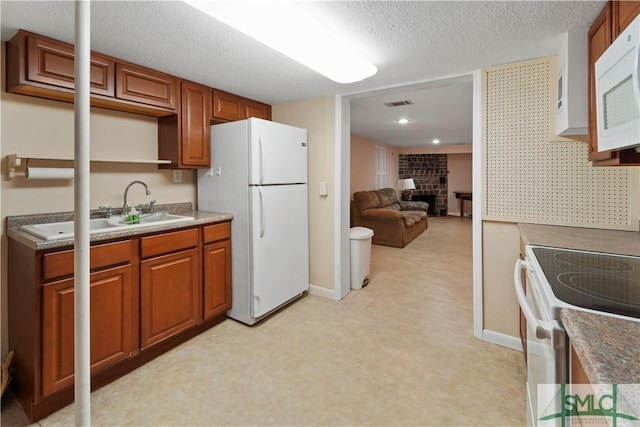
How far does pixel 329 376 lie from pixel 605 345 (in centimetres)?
154

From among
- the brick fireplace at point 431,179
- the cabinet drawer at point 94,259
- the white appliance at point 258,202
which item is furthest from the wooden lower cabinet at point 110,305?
the brick fireplace at point 431,179

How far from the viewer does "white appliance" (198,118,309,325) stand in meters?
2.49

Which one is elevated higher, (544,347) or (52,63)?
(52,63)

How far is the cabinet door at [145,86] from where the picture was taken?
209cm

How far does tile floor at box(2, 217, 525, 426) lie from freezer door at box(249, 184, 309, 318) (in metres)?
0.23

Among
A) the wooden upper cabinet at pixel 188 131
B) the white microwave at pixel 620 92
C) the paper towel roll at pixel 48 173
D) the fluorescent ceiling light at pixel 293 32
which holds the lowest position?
the paper towel roll at pixel 48 173

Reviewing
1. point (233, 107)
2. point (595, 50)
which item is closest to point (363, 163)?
point (233, 107)

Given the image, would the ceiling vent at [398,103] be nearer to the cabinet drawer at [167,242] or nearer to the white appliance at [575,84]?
the white appliance at [575,84]

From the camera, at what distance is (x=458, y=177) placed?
31.6 ft

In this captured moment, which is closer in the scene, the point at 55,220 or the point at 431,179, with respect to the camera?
the point at 55,220

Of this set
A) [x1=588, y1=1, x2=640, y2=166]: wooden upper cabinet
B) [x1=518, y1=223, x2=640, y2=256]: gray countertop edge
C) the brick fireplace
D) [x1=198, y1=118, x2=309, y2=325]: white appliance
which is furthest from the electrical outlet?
the brick fireplace

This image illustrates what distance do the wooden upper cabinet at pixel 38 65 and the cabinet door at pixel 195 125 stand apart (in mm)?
687

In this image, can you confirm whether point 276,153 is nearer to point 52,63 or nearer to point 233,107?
point 233,107

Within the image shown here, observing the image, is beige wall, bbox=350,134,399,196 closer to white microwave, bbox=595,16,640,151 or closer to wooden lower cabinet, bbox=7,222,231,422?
wooden lower cabinet, bbox=7,222,231,422
